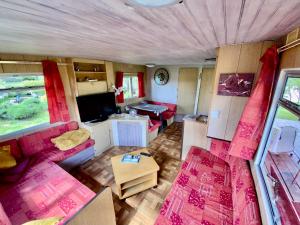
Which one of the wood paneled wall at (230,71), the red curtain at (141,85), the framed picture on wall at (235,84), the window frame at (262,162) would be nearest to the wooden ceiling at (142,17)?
the window frame at (262,162)

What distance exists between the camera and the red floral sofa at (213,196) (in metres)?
1.26

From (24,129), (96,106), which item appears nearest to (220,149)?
(96,106)

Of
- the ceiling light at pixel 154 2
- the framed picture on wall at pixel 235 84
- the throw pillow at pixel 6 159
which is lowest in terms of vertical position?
the throw pillow at pixel 6 159

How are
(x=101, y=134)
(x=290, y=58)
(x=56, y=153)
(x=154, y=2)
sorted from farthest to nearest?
(x=101, y=134) < (x=56, y=153) < (x=290, y=58) < (x=154, y=2)

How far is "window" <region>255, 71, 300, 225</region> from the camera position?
1012mm

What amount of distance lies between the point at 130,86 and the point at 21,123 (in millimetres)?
3024

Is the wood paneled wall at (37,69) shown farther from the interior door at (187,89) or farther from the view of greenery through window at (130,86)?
the interior door at (187,89)

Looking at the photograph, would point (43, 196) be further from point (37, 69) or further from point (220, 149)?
point (220, 149)

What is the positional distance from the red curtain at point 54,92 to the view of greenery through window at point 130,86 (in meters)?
2.04

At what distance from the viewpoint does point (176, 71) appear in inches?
193

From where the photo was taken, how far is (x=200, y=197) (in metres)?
1.55

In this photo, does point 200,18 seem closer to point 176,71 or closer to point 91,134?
point 91,134

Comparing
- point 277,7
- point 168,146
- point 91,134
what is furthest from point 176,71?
point 277,7

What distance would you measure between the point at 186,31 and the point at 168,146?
277 centimetres
